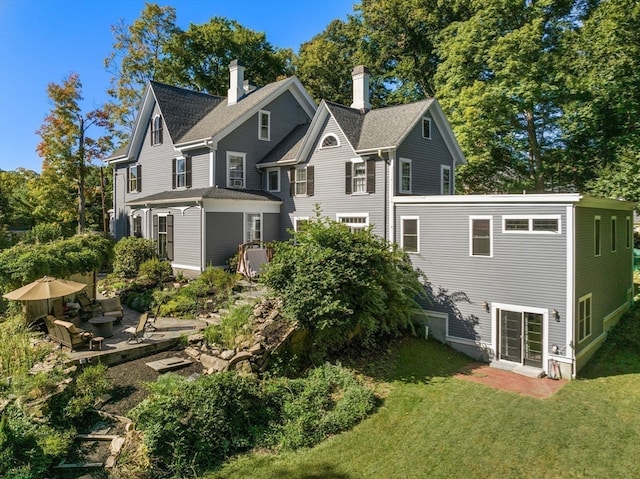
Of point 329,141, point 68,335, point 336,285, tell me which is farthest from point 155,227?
point 336,285

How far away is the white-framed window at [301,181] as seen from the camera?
20.9 meters

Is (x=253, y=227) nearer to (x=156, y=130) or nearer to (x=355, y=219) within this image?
(x=355, y=219)

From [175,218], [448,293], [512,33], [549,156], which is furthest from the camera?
[549,156]

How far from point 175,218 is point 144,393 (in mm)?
12210

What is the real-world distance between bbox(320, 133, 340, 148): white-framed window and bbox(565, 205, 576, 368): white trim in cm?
1035

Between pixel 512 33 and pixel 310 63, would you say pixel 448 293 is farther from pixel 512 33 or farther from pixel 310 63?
pixel 310 63

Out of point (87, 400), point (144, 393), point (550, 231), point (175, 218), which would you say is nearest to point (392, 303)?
point (550, 231)

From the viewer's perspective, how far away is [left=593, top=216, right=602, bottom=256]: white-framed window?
47.2 ft

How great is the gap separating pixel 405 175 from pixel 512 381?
9522mm

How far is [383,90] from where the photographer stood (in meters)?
36.3

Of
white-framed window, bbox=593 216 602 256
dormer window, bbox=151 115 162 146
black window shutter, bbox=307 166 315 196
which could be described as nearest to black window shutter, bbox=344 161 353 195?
black window shutter, bbox=307 166 315 196

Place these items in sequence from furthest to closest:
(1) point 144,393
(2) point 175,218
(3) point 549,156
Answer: (3) point 549,156 → (2) point 175,218 → (1) point 144,393

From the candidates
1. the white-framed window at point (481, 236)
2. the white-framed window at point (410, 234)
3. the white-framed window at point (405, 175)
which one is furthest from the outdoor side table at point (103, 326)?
the white-framed window at point (405, 175)

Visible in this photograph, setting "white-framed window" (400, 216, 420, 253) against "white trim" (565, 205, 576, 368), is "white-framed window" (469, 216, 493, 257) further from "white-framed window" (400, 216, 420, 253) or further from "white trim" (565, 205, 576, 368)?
"white trim" (565, 205, 576, 368)
